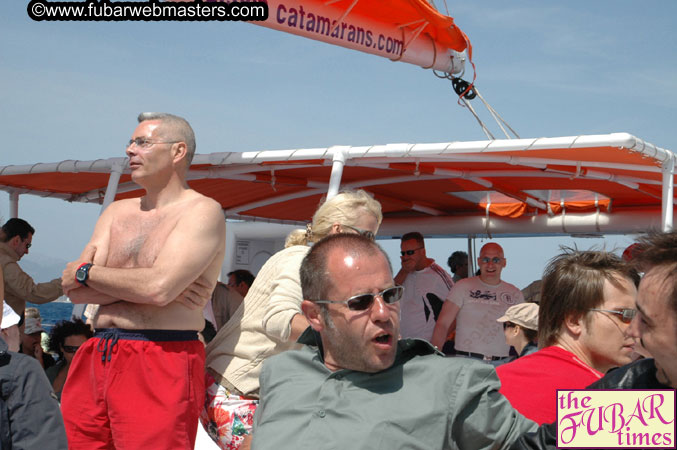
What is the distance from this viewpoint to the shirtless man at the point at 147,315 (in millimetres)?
2867

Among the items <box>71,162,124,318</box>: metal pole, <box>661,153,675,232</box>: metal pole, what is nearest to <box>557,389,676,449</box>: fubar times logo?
<box>661,153,675,232</box>: metal pole

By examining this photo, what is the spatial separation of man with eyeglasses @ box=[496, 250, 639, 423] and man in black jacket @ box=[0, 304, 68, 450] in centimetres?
146

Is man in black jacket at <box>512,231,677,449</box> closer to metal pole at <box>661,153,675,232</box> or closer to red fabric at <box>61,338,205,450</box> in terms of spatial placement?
red fabric at <box>61,338,205,450</box>

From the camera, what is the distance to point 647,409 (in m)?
1.40

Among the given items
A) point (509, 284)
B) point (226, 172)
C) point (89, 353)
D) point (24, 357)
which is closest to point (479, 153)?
point (509, 284)

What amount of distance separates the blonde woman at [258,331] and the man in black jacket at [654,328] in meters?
1.40

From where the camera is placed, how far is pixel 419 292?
21.1 ft

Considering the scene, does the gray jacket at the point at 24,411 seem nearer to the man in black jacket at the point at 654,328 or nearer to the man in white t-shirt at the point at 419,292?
the man in black jacket at the point at 654,328

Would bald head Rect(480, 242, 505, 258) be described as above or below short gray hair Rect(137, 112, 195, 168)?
below

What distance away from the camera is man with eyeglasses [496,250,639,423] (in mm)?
2400

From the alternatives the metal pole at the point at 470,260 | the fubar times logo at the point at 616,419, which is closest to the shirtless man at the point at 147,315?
the fubar times logo at the point at 616,419

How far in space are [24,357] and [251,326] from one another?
0.90 meters

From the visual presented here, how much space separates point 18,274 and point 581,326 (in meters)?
4.76

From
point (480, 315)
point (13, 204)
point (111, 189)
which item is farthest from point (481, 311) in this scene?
point (13, 204)
